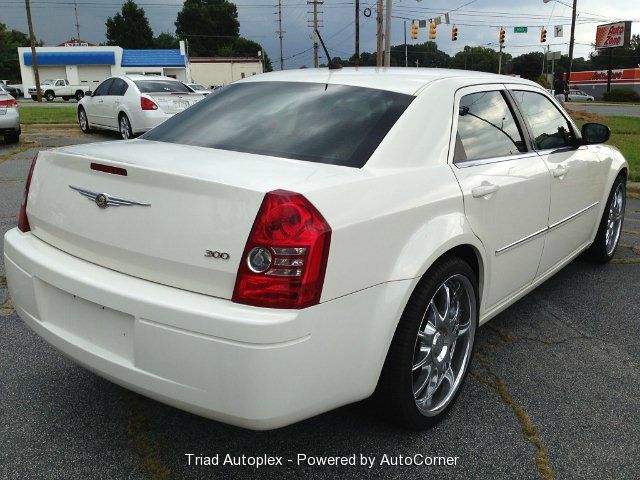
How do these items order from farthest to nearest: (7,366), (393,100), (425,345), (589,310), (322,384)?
(589,310) < (7,366) < (393,100) < (425,345) < (322,384)

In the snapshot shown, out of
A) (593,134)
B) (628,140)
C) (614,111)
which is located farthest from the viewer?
(614,111)

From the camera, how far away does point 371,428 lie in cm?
258

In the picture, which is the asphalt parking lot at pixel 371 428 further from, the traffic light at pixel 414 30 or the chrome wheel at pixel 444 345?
the traffic light at pixel 414 30

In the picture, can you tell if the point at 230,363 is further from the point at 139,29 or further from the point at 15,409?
the point at 139,29

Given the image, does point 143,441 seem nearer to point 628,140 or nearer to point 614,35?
point 628,140

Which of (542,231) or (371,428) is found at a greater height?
(542,231)

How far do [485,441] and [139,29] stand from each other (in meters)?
106

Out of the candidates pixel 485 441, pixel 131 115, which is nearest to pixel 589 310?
pixel 485 441

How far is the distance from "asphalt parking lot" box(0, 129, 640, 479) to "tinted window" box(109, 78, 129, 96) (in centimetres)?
982

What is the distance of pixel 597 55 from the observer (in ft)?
320

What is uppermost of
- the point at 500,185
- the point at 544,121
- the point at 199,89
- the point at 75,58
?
the point at 75,58

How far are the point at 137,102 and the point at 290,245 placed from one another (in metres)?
10.8

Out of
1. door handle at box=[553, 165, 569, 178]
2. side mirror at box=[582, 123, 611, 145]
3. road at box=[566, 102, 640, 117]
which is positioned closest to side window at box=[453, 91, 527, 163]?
door handle at box=[553, 165, 569, 178]

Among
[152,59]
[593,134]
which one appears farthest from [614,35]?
[593,134]
